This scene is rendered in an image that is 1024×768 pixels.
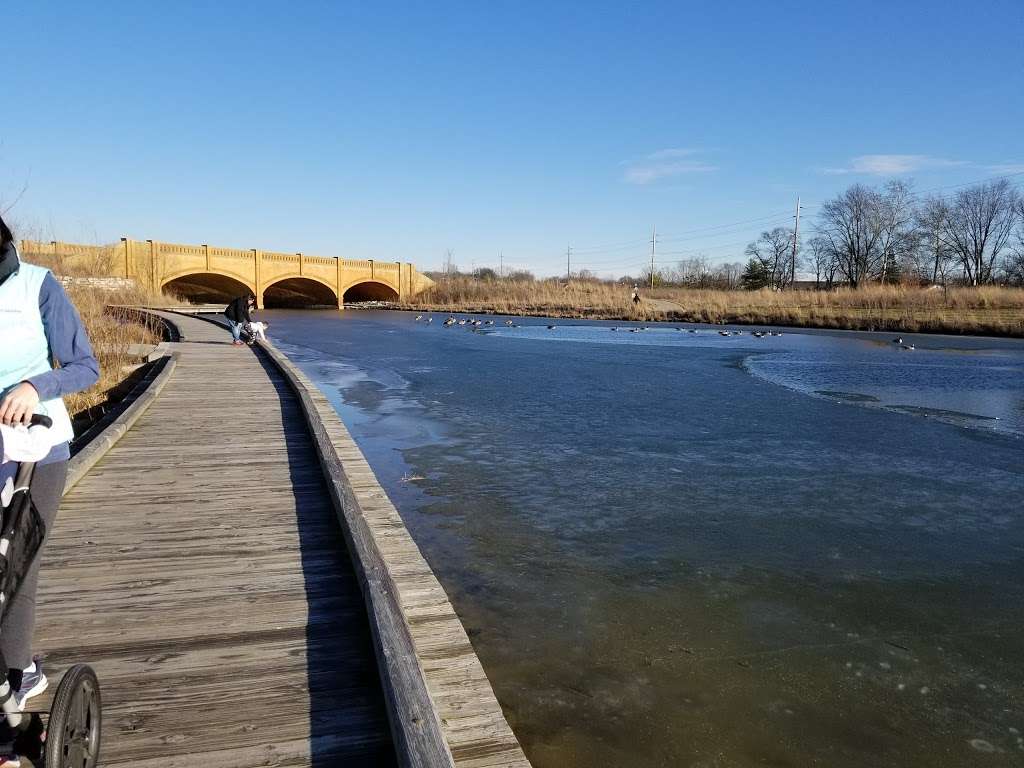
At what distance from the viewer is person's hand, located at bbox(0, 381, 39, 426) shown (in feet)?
6.39

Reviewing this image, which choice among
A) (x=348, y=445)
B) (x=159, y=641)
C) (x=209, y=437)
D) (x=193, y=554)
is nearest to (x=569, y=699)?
(x=159, y=641)

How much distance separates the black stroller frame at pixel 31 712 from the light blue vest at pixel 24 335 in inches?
6.0

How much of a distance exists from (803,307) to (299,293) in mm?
47066

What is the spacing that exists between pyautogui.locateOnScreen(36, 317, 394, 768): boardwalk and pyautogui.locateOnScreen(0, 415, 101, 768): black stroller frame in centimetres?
22

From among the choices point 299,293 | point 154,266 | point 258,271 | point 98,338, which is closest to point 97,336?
point 98,338

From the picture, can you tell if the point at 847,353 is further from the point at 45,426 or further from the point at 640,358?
the point at 45,426

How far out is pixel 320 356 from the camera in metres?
21.6

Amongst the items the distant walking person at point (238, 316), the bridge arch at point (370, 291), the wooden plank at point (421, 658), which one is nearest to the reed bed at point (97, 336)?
the distant walking person at point (238, 316)

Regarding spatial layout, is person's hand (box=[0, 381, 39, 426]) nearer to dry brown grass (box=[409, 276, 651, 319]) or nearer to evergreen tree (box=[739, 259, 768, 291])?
dry brown grass (box=[409, 276, 651, 319])

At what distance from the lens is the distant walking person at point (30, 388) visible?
6.48 feet

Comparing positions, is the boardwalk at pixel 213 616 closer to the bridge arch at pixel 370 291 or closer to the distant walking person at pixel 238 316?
the distant walking person at pixel 238 316

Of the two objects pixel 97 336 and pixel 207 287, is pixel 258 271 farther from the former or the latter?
pixel 97 336

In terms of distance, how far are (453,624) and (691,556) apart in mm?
2618

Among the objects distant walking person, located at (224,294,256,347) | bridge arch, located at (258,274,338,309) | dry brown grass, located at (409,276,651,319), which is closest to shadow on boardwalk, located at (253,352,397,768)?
distant walking person, located at (224,294,256,347)
